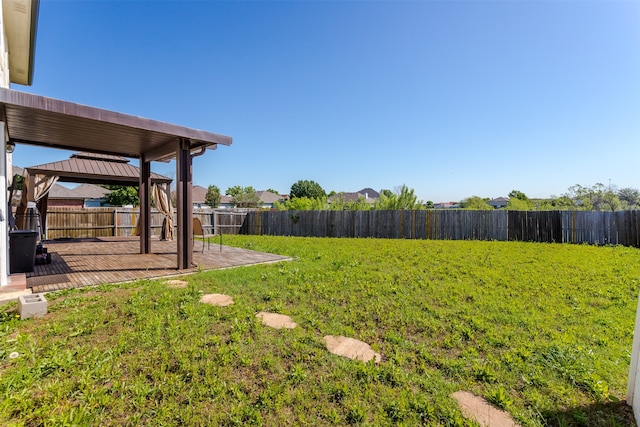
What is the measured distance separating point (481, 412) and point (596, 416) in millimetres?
672

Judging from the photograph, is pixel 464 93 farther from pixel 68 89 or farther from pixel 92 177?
pixel 68 89

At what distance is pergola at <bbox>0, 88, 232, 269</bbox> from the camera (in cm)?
378

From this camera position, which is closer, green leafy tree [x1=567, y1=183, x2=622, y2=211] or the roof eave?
the roof eave

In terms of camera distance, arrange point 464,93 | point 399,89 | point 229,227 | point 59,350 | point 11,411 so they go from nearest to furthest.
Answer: point 11,411
point 59,350
point 464,93
point 399,89
point 229,227

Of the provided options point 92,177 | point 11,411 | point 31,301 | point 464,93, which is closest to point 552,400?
point 11,411

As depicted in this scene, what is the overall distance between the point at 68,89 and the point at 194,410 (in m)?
12.6

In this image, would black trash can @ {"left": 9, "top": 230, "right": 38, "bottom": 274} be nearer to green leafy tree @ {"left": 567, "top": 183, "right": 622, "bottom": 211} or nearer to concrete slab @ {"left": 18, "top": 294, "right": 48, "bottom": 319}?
concrete slab @ {"left": 18, "top": 294, "right": 48, "bottom": 319}

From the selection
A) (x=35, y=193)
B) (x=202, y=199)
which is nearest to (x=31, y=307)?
(x=35, y=193)

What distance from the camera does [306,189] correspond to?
5038cm

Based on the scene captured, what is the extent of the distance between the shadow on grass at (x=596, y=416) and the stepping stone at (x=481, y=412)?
0.23 metres

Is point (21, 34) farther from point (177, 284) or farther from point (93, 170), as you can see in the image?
point (177, 284)

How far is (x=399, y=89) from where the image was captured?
10.1 meters

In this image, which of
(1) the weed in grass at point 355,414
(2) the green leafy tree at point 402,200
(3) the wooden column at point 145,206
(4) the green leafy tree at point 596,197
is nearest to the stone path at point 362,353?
(1) the weed in grass at point 355,414

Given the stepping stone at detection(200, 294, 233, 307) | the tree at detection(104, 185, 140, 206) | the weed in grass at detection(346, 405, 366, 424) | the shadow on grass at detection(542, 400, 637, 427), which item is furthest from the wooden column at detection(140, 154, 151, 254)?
the tree at detection(104, 185, 140, 206)
